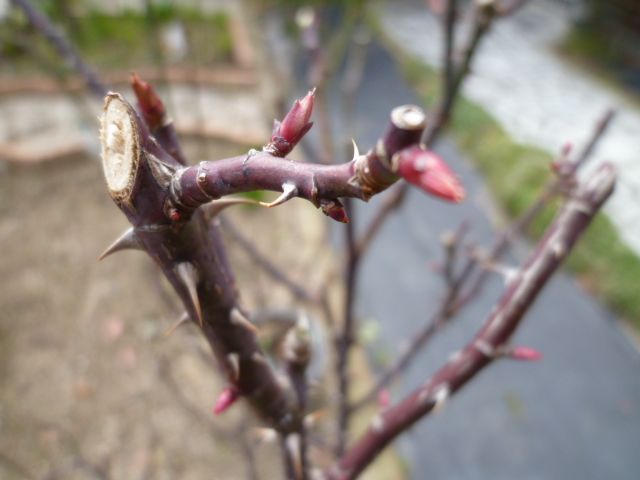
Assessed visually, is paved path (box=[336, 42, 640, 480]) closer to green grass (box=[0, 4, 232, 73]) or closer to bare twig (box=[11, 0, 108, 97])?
bare twig (box=[11, 0, 108, 97])

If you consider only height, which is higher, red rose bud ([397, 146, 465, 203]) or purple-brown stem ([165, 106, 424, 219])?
red rose bud ([397, 146, 465, 203])

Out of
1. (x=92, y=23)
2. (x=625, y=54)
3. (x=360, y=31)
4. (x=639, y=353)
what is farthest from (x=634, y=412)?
(x=92, y=23)

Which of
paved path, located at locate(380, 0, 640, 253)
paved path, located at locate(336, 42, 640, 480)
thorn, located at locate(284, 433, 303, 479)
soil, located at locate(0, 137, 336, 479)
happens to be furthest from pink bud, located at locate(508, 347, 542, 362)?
paved path, located at locate(380, 0, 640, 253)

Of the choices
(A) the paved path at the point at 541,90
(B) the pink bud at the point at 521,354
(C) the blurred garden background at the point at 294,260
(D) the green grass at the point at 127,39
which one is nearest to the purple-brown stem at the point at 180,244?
(B) the pink bud at the point at 521,354

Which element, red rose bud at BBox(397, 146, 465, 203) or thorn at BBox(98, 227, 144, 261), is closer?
red rose bud at BBox(397, 146, 465, 203)

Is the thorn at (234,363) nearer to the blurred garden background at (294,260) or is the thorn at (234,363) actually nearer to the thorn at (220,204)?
the thorn at (220,204)

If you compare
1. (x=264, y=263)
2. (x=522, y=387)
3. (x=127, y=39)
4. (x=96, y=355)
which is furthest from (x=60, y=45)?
(x=127, y=39)
